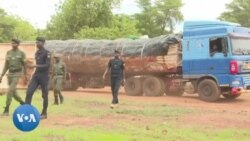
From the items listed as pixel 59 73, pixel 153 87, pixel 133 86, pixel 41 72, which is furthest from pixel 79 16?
pixel 41 72

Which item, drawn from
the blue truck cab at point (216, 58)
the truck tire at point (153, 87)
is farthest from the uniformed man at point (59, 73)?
the truck tire at point (153, 87)

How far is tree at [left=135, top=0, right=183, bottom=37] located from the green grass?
43993 millimetres

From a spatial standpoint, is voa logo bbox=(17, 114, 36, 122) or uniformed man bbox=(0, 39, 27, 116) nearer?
voa logo bbox=(17, 114, 36, 122)

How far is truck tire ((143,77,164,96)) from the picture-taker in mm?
22953

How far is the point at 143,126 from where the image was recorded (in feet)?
40.3

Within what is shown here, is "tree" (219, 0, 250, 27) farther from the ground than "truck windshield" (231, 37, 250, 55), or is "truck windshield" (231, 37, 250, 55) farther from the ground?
"tree" (219, 0, 250, 27)

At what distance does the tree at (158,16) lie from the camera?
6028 centimetres

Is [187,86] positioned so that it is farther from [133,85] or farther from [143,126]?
[143,126]

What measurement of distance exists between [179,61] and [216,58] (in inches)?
88.0

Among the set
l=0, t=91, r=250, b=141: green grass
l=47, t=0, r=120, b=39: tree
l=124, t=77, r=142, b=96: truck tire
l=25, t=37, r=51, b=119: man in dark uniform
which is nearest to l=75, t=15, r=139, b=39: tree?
l=47, t=0, r=120, b=39: tree

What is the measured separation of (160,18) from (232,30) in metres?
42.3

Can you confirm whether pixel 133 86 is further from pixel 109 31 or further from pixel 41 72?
pixel 109 31

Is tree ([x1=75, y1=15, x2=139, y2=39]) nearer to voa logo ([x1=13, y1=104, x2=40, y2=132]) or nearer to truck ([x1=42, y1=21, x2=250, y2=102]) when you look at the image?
truck ([x1=42, y1=21, x2=250, y2=102])

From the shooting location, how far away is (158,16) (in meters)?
61.8
